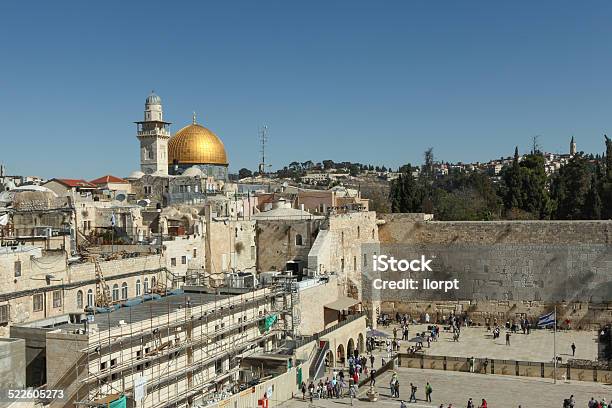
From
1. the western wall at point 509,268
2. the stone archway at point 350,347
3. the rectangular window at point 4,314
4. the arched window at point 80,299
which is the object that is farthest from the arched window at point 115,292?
the western wall at point 509,268

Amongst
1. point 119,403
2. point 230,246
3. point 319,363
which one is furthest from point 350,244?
point 119,403

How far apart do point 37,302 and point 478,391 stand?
39.5 feet

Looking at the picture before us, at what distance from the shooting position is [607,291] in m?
28.3

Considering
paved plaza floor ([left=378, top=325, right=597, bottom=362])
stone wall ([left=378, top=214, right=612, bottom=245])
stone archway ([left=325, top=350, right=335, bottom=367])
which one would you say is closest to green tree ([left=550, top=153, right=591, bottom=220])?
stone wall ([left=378, top=214, right=612, bottom=245])

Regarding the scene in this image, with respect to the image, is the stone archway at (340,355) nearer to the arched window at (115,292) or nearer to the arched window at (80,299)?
the arched window at (115,292)

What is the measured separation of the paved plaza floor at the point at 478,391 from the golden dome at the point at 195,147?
23.7 metres

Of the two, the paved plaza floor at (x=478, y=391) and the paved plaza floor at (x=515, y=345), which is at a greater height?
the paved plaza floor at (x=515, y=345)

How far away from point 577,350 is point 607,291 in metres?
4.76

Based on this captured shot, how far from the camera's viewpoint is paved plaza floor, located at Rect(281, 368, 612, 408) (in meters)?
18.2

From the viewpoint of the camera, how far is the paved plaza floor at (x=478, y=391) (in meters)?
18.2

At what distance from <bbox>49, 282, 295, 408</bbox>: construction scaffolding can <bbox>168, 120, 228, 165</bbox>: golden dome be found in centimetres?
2133

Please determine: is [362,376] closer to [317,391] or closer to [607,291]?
[317,391]

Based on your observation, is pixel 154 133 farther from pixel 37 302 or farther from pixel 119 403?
pixel 119 403

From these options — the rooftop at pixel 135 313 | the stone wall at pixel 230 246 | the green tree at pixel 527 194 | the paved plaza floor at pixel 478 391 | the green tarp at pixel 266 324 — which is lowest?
the paved plaza floor at pixel 478 391
